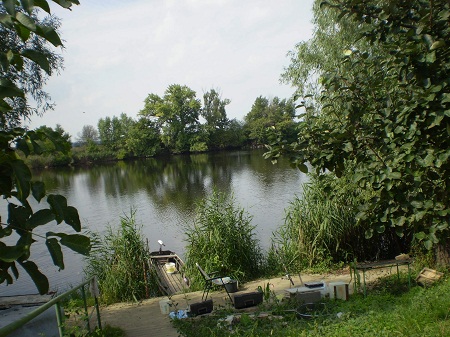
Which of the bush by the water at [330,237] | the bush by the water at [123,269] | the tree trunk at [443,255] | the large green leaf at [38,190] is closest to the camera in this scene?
the large green leaf at [38,190]

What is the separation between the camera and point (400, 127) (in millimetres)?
4574

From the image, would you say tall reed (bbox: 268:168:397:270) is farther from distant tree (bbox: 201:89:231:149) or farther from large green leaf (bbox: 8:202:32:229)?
distant tree (bbox: 201:89:231:149)

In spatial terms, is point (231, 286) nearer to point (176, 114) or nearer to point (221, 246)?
point (221, 246)

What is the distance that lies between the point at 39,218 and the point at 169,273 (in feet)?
33.3

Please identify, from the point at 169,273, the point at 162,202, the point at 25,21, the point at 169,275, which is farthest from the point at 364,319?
the point at 162,202

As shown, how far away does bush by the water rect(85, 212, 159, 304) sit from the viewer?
9148mm

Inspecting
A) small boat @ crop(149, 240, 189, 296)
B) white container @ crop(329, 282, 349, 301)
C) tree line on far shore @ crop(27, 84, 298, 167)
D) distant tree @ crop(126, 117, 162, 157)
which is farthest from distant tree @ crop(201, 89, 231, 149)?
white container @ crop(329, 282, 349, 301)

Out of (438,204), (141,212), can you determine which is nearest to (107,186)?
(141,212)

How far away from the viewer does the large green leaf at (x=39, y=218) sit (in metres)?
1.52

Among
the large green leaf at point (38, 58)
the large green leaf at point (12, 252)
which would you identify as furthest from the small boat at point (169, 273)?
the large green leaf at point (38, 58)

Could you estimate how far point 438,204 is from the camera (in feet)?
15.8

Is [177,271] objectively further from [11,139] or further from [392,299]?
[11,139]

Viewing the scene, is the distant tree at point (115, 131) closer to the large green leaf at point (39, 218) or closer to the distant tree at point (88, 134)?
the distant tree at point (88, 134)

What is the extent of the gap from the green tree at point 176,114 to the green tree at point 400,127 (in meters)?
60.9
